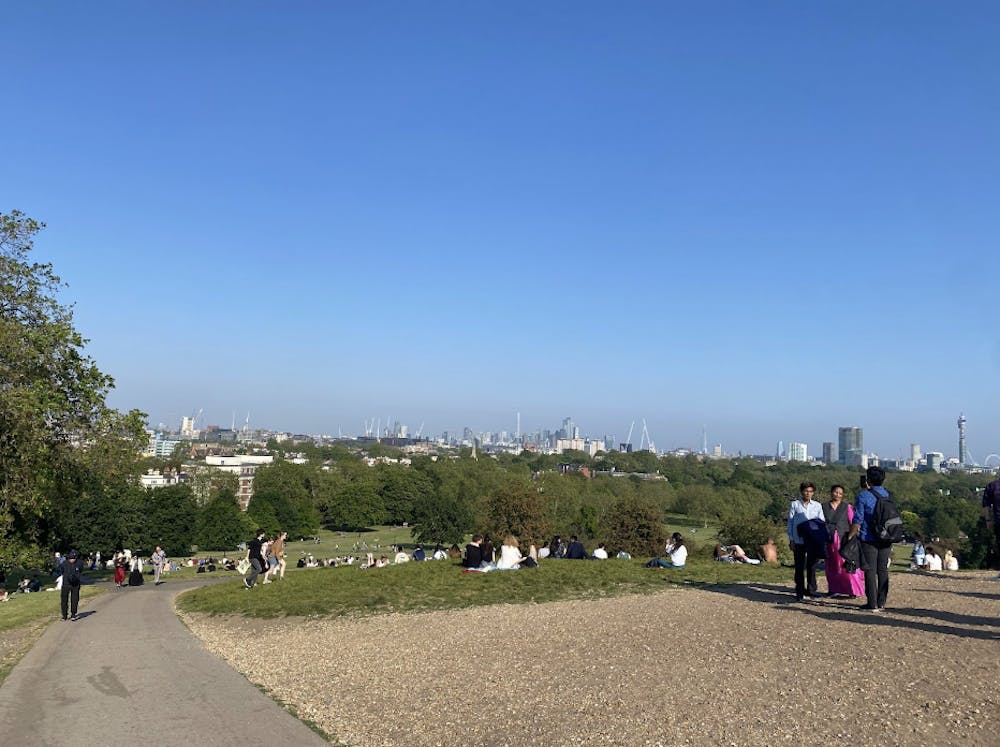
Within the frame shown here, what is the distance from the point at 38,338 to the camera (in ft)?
85.6

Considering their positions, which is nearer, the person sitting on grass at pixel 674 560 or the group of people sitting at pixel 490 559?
the person sitting on grass at pixel 674 560

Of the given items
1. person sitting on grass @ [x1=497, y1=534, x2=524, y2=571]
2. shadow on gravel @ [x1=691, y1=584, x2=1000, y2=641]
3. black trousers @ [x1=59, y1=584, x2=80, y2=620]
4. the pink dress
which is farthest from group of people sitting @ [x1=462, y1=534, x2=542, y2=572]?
black trousers @ [x1=59, y1=584, x2=80, y2=620]

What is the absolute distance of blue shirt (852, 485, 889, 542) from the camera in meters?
12.4

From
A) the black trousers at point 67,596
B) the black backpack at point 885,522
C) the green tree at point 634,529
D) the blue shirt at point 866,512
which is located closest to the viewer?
the black backpack at point 885,522

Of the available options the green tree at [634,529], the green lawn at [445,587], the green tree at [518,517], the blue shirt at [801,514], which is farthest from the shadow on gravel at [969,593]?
the green tree at [518,517]

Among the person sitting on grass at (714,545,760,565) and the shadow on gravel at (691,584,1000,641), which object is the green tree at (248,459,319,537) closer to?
the person sitting on grass at (714,545,760,565)

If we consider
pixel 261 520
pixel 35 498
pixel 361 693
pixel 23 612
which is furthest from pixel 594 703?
pixel 261 520

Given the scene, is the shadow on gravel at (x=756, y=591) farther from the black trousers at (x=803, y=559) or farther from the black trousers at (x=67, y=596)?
the black trousers at (x=67, y=596)

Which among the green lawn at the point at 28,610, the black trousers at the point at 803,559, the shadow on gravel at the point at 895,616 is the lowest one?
the green lawn at the point at 28,610

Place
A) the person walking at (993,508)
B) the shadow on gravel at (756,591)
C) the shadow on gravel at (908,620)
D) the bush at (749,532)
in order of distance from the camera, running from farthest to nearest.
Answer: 1. the bush at (749,532)
2. the shadow on gravel at (756,591)
3. the person walking at (993,508)
4. the shadow on gravel at (908,620)

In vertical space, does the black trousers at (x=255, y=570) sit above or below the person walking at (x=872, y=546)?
below

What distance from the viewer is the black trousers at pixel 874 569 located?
40.3ft

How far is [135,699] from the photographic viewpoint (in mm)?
9438

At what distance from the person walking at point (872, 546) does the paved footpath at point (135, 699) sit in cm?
887
